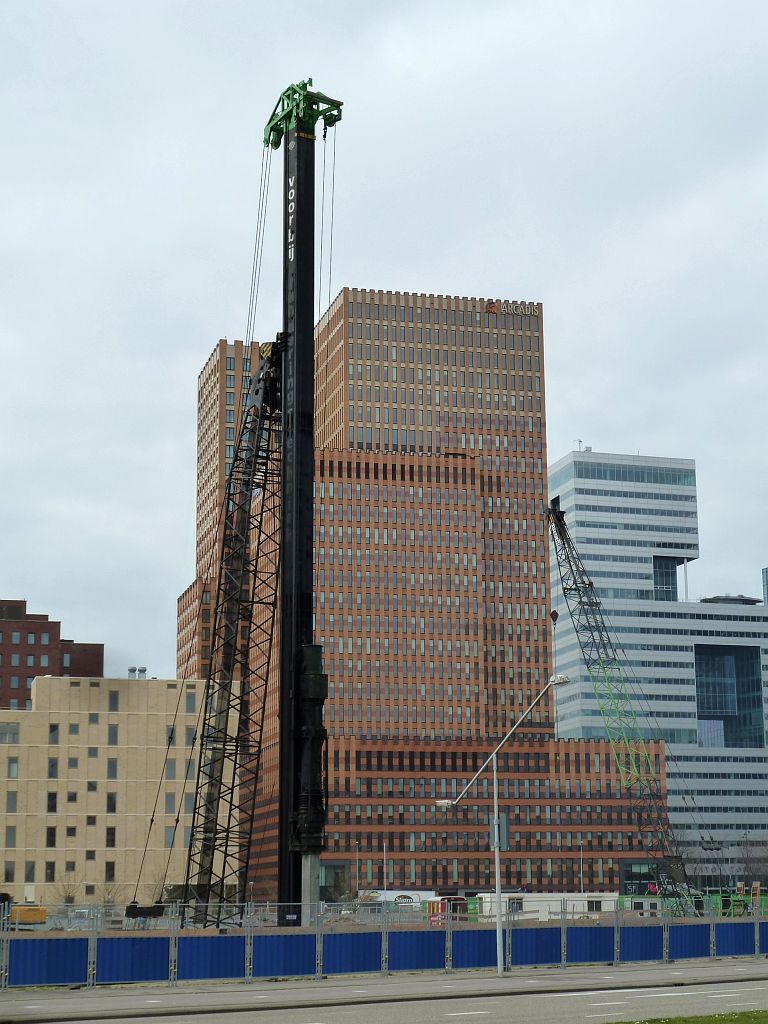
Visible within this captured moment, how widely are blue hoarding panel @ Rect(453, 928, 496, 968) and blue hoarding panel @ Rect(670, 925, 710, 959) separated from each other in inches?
313

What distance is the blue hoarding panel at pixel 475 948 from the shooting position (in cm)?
5500

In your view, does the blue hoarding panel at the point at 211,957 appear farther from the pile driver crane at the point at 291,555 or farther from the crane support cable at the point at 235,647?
the crane support cable at the point at 235,647

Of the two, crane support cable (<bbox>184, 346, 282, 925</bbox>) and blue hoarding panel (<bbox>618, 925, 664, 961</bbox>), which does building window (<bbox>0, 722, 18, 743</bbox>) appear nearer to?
crane support cable (<bbox>184, 346, 282, 925</bbox>)

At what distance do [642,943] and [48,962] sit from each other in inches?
956

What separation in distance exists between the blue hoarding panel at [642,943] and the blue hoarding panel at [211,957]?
16445 millimetres

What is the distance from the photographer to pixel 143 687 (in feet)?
457

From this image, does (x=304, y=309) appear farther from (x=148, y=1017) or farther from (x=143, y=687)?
(x=143, y=687)

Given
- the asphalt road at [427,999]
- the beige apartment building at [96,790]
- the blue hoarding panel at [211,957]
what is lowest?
the asphalt road at [427,999]

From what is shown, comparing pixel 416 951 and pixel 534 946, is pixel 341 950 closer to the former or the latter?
pixel 416 951

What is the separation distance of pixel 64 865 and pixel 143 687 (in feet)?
59.3

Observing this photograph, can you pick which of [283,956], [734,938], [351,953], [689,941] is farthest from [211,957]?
[734,938]

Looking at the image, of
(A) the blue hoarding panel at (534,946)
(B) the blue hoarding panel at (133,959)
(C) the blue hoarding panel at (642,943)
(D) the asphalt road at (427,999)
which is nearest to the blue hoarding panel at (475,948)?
(A) the blue hoarding panel at (534,946)

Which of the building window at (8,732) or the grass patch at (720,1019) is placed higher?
the building window at (8,732)

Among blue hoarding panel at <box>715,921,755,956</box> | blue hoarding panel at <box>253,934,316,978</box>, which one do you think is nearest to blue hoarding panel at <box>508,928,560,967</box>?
blue hoarding panel at <box>715,921,755,956</box>
